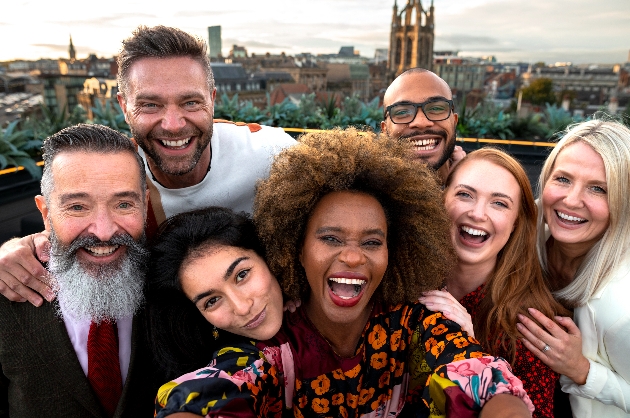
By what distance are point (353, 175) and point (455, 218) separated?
0.85m

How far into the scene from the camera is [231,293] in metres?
1.85

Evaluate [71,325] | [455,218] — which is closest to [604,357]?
[455,218]

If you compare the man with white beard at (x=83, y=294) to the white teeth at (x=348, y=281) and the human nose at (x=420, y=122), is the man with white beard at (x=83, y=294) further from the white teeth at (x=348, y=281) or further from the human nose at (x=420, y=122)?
the human nose at (x=420, y=122)

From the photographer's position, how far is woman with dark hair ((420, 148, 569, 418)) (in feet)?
7.43

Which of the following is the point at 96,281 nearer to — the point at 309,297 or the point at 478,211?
the point at 309,297

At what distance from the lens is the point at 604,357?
7.84ft

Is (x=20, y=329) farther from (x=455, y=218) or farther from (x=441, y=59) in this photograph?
(x=441, y=59)

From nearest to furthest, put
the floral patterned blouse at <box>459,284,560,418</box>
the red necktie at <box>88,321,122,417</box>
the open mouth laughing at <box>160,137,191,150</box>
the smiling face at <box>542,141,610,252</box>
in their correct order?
1. the red necktie at <box>88,321,122,417</box>
2. the floral patterned blouse at <box>459,284,560,418</box>
3. the smiling face at <box>542,141,610,252</box>
4. the open mouth laughing at <box>160,137,191,150</box>

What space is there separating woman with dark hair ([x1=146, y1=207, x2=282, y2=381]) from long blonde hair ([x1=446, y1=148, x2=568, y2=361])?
3.74 ft

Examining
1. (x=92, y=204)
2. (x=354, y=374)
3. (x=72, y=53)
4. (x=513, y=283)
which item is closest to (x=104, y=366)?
(x=92, y=204)

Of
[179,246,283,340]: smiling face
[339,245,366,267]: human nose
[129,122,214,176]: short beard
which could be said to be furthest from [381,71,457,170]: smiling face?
[179,246,283,340]: smiling face

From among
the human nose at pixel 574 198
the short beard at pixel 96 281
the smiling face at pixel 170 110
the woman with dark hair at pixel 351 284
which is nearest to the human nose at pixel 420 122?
the human nose at pixel 574 198

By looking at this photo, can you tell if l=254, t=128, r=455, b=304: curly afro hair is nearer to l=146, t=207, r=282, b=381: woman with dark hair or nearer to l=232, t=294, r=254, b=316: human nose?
l=146, t=207, r=282, b=381: woman with dark hair

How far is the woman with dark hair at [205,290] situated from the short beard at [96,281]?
0.08 meters
